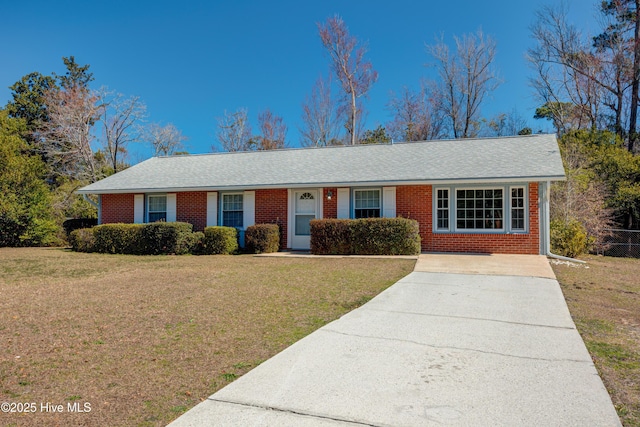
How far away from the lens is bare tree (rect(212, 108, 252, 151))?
36.9 m

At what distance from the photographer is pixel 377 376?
12.3ft

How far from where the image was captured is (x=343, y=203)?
14.6 meters

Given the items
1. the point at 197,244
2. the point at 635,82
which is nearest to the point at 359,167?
the point at 197,244

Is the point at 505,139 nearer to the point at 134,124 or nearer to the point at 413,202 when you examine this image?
the point at 413,202

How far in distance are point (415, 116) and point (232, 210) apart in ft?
67.6

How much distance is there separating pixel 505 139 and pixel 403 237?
23.0 feet

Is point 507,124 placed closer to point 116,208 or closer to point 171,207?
point 171,207

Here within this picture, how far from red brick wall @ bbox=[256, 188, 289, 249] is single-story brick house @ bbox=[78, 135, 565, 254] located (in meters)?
0.04

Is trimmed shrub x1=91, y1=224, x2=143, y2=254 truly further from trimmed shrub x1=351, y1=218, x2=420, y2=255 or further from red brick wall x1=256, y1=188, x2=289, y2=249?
trimmed shrub x1=351, y1=218, x2=420, y2=255

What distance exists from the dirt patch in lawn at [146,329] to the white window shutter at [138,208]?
21.6 ft

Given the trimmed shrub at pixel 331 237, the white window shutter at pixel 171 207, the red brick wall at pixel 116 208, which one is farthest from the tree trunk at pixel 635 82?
the red brick wall at pixel 116 208

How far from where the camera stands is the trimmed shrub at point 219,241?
14.3 meters

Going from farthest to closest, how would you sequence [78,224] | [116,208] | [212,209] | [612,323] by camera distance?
[78,224] → [116,208] → [212,209] → [612,323]

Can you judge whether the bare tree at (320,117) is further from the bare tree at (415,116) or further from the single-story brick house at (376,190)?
the single-story brick house at (376,190)
